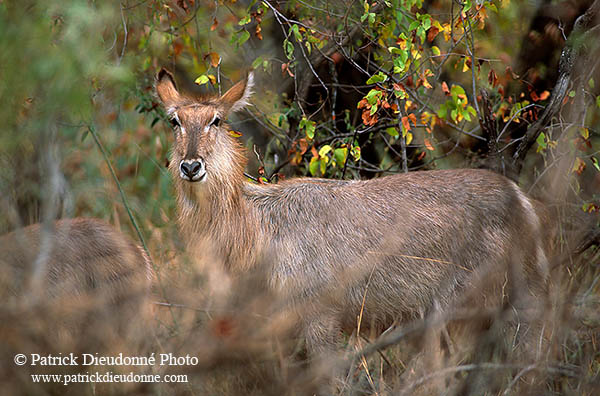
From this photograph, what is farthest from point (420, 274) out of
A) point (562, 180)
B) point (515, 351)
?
point (562, 180)

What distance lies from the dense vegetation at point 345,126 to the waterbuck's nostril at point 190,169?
0.45 meters

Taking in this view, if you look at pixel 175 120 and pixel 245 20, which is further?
pixel 245 20

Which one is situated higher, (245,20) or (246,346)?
(245,20)

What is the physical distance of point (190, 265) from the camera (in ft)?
15.6

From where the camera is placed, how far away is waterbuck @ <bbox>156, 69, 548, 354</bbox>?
446 centimetres

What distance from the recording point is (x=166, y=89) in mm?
5191

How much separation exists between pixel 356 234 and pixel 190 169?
1166mm

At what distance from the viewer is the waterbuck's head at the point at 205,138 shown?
14.8 feet

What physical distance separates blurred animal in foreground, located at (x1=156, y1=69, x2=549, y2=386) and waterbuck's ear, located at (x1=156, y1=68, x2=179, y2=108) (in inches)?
7.5

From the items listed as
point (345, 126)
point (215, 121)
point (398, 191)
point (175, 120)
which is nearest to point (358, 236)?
point (398, 191)

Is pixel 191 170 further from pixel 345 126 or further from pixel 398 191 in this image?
pixel 345 126

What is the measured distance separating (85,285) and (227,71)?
433cm

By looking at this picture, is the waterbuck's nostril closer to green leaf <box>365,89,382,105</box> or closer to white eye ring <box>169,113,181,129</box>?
white eye ring <box>169,113,181,129</box>

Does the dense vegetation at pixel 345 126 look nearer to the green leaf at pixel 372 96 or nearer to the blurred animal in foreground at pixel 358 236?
the green leaf at pixel 372 96
